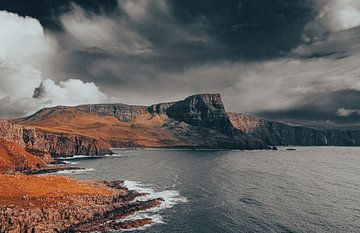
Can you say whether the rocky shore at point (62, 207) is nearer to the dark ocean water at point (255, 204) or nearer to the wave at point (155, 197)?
the wave at point (155, 197)

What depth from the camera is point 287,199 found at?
128 metres

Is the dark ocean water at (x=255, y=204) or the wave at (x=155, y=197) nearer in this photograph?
the dark ocean water at (x=255, y=204)

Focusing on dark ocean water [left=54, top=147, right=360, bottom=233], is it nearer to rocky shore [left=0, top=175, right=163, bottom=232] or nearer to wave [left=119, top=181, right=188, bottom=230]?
wave [left=119, top=181, right=188, bottom=230]

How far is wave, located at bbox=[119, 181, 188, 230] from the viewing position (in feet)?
329

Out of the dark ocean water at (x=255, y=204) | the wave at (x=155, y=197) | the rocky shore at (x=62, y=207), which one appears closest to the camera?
the rocky shore at (x=62, y=207)

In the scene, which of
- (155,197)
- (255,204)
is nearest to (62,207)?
(155,197)

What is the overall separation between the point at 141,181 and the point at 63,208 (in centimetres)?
8747

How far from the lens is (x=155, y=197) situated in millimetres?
132000

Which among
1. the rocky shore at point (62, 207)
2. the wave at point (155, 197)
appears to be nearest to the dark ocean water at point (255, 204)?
the wave at point (155, 197)

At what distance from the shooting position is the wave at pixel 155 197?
329 feet

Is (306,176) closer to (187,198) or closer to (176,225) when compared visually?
(187,198)

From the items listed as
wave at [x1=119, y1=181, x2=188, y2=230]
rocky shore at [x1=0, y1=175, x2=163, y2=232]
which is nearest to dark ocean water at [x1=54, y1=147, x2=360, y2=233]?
wave at [x1=119, y1=181, x2=188, y2=230]

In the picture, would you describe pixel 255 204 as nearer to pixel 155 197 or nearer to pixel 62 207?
pixel 155 197

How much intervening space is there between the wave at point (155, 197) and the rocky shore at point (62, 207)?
8.85ft
